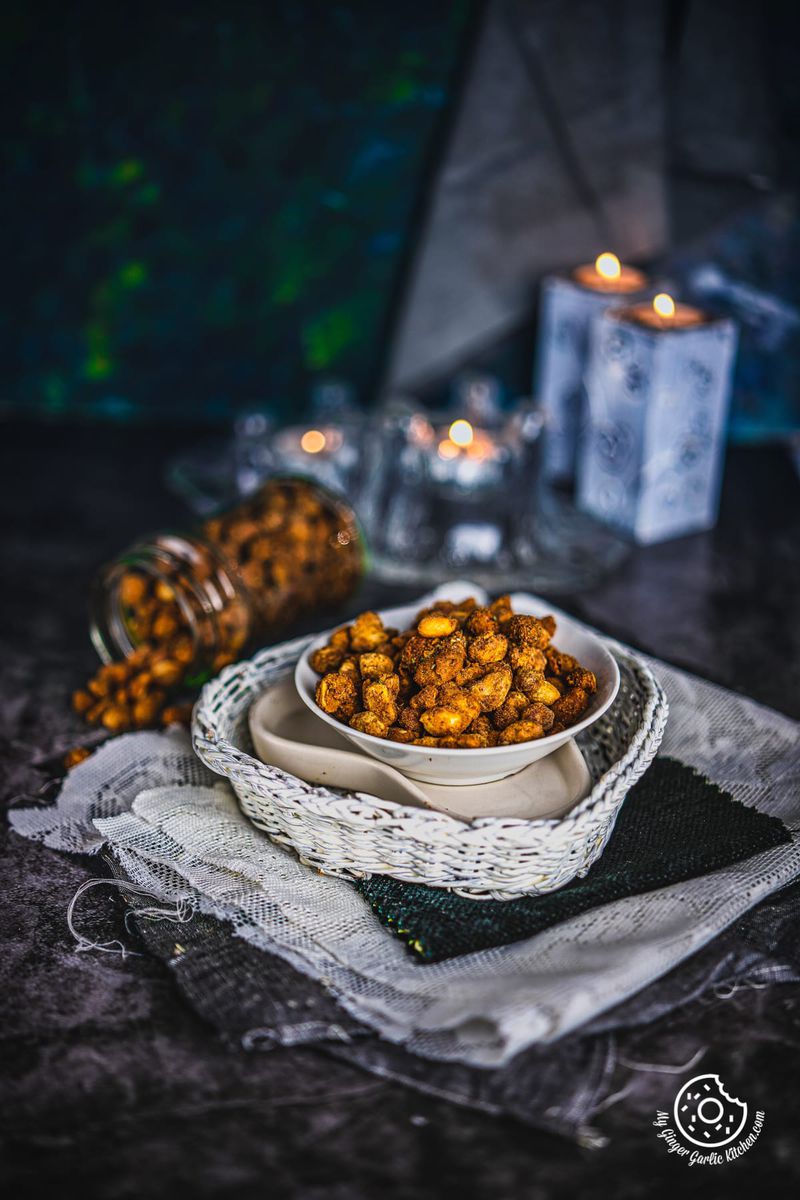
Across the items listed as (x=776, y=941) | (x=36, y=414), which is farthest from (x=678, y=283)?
(x=776, y=941)

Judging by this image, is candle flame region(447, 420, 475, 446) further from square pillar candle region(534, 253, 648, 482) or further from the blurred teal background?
the blurred teal background

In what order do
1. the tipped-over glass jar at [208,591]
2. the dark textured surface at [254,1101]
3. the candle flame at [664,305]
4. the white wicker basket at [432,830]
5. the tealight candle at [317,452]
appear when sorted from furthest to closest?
1. the tealight candle at [317,452]
2. the candle flame at [664,305]
3. the tipped-over glass jar at [208,591]
4. the white wicker basket at [432,830]
5. the dark textured surface at [254,1101]

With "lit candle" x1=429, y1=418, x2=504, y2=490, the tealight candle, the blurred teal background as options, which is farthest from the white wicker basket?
the blurred teal background

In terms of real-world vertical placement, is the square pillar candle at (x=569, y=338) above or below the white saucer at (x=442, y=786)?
above

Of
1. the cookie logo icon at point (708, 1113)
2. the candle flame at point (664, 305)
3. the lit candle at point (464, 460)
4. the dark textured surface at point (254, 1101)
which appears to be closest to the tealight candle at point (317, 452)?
the lit candle at point (464, 460)

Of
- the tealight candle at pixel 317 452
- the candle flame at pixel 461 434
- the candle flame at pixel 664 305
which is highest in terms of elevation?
the candle flame at pixel 664 305

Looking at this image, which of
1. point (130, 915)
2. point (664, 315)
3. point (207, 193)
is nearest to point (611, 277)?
point (664, 315)

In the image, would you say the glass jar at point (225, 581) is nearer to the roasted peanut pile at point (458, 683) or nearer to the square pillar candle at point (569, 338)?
the roasted peanut pile at point (458, 683)
